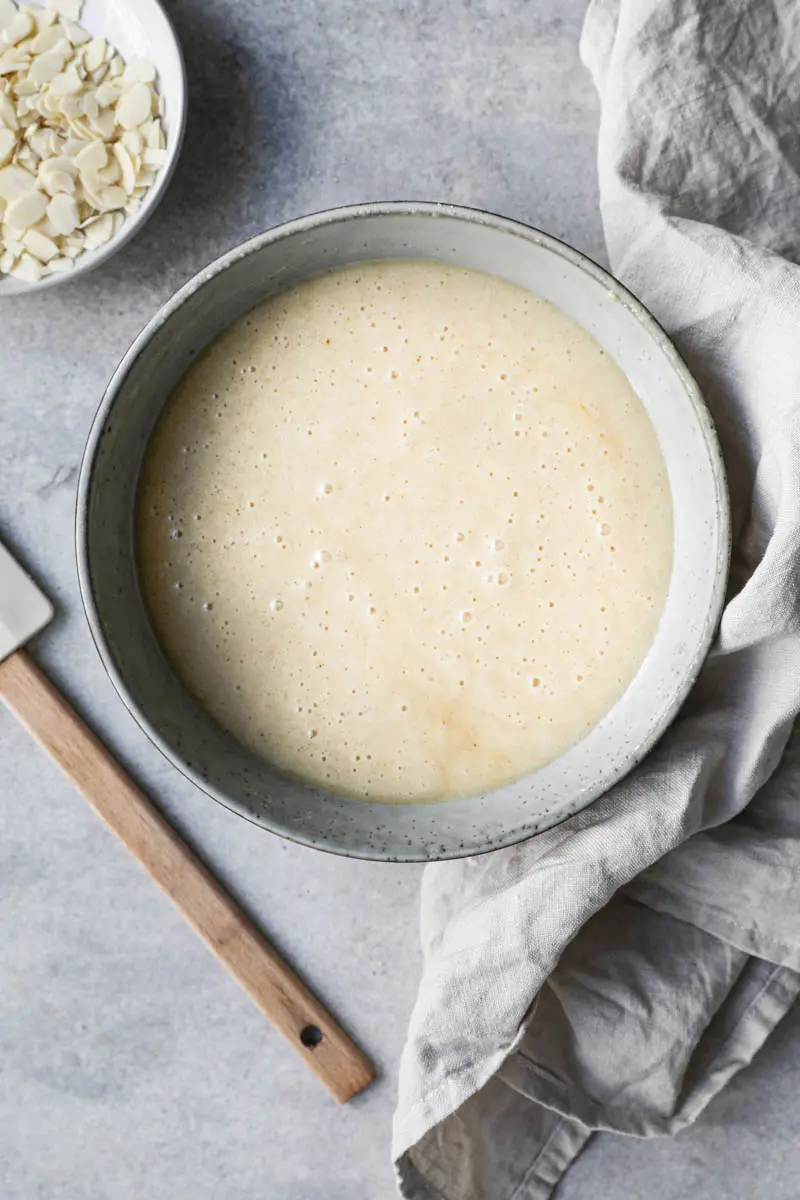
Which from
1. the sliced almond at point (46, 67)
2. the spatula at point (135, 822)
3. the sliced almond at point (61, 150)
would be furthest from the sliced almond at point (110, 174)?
the spatula at point (135, 822)

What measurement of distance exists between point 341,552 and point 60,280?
1.23 ft

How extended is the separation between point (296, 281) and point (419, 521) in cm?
24

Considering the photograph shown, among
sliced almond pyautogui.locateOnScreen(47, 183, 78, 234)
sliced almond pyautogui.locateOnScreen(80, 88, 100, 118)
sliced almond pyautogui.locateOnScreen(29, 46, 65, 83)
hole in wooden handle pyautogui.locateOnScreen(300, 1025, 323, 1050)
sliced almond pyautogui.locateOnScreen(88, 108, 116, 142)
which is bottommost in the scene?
hole in wooden handle pyautogui.locateOnScreen(300, 1025, 323, 1050)

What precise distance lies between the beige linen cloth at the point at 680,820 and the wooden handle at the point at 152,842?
0.16 metres

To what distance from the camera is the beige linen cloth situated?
0.95 m

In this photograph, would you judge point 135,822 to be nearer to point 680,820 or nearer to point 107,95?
point 680,820

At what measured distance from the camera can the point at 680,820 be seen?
3.11 ft

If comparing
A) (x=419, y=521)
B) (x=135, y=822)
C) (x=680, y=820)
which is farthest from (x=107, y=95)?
(x=680, y=820)

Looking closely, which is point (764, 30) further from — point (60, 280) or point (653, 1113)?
point (653, 1113)

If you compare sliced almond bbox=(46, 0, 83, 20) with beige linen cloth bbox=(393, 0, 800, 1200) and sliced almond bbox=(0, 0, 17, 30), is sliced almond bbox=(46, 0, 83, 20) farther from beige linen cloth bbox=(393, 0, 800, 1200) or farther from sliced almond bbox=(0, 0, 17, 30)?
beige linen cloth bbox=(393, 0, 800, 1200)

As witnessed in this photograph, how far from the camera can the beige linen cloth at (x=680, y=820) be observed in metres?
0.95

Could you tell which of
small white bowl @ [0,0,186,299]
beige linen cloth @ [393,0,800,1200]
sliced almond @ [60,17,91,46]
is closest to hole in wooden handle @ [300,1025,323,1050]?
beige linen cloth @ [393,0,800,1200]

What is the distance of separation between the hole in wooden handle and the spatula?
0.01 meters

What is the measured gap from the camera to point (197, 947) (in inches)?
44.3
